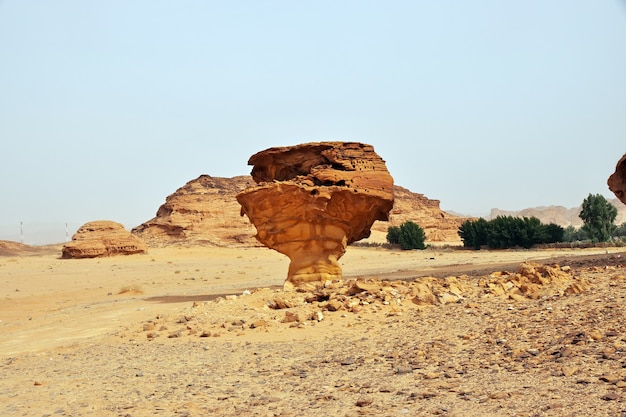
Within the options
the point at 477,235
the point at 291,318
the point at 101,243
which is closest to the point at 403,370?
the point at 291,318

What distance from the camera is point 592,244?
34219mm

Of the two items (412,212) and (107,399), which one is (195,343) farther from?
(412,212)

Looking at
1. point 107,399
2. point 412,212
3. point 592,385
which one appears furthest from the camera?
point 412,212

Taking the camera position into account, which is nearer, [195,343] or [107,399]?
[107,399]

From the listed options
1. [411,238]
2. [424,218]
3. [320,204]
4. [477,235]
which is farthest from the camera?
[424,218]

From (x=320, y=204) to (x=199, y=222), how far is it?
3739 cm

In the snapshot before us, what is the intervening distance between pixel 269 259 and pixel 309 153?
21.7 metres

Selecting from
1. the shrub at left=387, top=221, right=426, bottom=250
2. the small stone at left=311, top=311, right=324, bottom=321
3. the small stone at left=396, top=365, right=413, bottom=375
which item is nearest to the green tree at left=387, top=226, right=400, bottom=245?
the shrub at left=387, top=221, right=426, bottom=250

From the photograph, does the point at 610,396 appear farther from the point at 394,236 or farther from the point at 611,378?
the point at 394,236

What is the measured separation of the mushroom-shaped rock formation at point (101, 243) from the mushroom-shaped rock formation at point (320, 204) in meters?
23.8

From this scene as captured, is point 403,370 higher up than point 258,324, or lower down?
lower down

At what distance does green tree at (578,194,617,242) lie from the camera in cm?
3994

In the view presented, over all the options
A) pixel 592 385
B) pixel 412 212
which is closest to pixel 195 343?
pixel 592 385

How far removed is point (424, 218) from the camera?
221 feet
